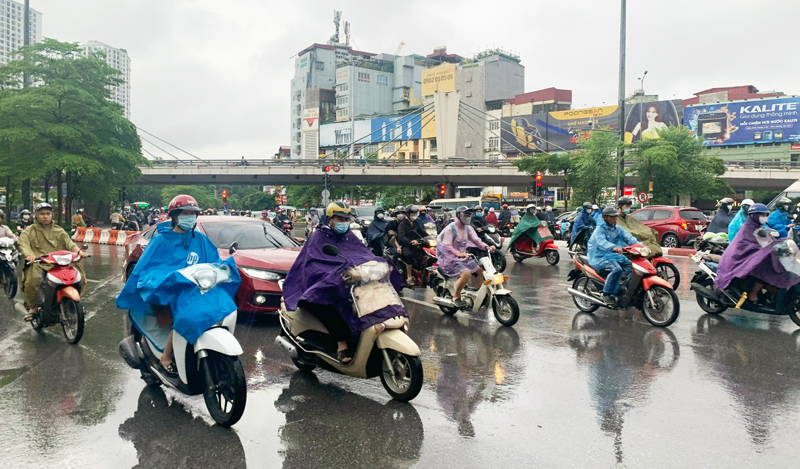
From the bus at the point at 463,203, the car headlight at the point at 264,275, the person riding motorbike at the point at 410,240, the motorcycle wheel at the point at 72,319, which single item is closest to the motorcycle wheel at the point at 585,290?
the person riding motorbike at the point at 410,240

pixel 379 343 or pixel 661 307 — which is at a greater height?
pixel 379 343

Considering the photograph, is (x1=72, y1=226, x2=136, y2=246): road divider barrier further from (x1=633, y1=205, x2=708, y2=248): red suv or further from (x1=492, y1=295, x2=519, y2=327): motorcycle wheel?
(x1=492, y1=295, x2=519, y2=327): motorcycle wheel

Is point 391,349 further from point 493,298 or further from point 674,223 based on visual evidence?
point 674,223

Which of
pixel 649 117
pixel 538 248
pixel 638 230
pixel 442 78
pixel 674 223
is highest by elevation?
pixel 442 78

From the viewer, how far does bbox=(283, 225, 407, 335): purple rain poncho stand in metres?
5.16

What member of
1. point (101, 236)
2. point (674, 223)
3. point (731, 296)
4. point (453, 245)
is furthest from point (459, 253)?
point (101, 236)

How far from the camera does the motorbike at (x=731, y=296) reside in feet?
27.4

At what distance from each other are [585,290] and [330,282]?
5.68 meters

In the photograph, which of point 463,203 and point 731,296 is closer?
point 731,296

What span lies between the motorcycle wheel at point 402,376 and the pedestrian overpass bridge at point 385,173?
5199 centimetres

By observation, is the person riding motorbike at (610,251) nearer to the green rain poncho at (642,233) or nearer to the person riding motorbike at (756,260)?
the person riding motorbike at (756,260)

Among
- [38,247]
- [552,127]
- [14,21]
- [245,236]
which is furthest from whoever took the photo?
[14,21]

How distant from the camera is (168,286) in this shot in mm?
4758

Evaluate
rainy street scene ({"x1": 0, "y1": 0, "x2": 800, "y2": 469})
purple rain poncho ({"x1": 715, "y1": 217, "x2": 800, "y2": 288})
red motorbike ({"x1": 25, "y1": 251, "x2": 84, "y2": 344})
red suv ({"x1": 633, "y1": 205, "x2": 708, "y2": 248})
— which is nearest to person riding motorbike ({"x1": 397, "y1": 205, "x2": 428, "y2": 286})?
rainy street scene ({"x1": 0, "y1": 0, "x2": 800, "y2": 469})
